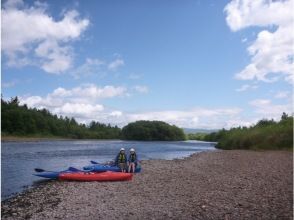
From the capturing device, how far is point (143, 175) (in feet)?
86.2

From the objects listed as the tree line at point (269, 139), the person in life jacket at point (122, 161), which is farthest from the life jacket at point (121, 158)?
the tree line at point (269, 139)

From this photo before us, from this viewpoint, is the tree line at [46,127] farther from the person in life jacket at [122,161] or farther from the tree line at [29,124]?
the person in life jacket at [122,161]

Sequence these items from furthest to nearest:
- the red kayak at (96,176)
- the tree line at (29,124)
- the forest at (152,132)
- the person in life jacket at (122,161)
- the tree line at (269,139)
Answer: the forest at (152,132) → the tree line at (29,124) → the tree line at (269,139) → the person in life jacket at (122,161) → the red kayak at (96,176)

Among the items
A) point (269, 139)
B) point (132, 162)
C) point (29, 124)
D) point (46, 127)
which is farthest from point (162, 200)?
point (46, 127)

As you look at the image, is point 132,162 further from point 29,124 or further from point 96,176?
point 29,124

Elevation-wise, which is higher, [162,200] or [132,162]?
[132,162]

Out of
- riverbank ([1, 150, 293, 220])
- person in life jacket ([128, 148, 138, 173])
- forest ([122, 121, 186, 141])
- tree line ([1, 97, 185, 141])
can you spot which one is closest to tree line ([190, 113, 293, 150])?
person in life jacket ([128, 148, 138, 173])

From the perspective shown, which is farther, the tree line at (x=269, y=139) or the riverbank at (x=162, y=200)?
the tree line at (x=269, y=139)

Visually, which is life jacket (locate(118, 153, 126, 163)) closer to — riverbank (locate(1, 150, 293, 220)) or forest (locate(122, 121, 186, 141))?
riverbank (locate(1, 150, 293, 220))

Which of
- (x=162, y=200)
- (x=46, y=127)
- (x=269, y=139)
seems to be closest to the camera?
(x=162, y=200)

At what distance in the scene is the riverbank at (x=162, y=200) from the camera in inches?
547

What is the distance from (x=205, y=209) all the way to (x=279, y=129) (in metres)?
46.3

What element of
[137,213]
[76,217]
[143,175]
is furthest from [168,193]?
[143,175]

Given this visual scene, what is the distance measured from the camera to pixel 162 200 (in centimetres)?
1647
